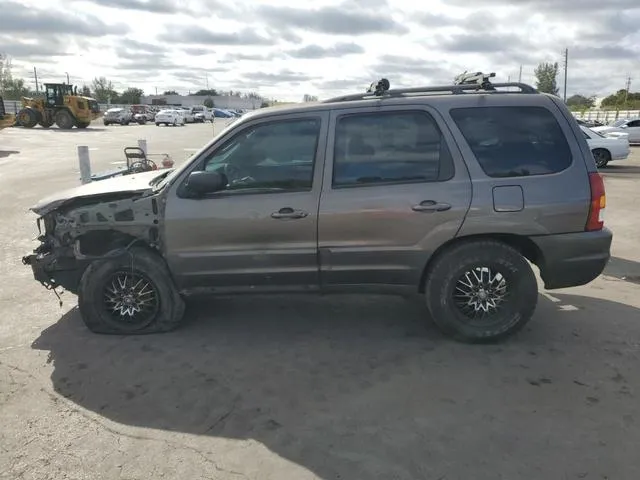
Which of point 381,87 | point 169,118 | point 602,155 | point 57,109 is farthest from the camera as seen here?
point 169,118

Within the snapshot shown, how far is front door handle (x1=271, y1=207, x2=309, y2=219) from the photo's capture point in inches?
173

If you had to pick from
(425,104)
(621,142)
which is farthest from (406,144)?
(621,142)

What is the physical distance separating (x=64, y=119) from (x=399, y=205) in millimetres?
40553

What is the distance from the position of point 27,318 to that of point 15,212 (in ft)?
19.3

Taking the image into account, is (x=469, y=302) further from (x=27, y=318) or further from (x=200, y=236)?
(x=27, y=318)

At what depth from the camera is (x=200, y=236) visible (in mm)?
4488

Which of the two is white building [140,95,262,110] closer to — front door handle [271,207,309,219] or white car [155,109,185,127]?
white car [155,109,185,127]

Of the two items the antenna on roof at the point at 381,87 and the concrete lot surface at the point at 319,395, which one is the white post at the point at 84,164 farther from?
the antenna on roof at the point at 381,87

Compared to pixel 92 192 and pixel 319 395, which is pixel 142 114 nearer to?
pixel 92 192

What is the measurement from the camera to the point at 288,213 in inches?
173

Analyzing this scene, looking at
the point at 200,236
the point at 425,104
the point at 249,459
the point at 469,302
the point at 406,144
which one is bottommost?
the point at 249,459

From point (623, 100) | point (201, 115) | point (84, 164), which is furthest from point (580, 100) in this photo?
point (84, 164)

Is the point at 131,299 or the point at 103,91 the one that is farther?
the point at 103,91

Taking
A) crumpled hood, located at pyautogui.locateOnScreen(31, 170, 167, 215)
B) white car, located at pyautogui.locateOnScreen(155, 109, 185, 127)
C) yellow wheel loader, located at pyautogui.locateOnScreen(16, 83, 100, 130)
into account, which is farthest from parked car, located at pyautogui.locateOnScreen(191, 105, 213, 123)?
crumpled hood, located at pyautogui.locateOnScreen(31, 170, 167, 215)
